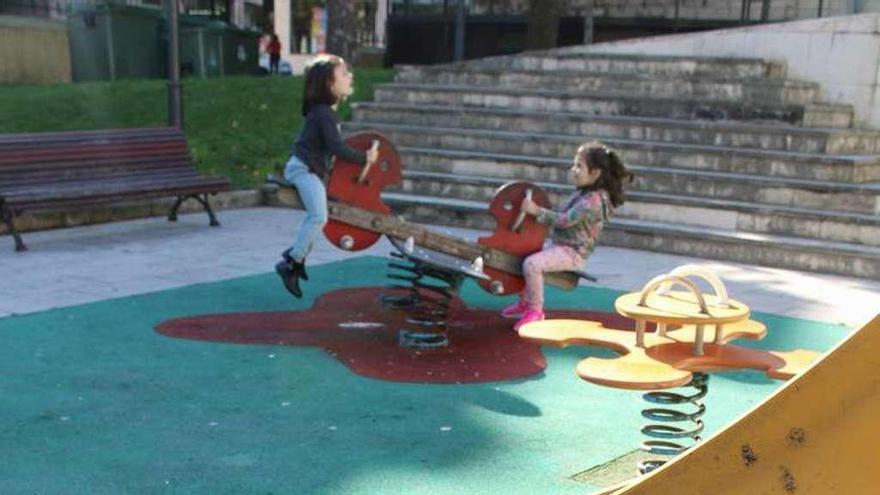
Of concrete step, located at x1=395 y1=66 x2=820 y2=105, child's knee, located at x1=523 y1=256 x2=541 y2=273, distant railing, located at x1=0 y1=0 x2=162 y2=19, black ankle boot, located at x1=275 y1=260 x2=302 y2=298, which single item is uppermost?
distant railing, located at x1=0 y1=0 x2=162 y2=19

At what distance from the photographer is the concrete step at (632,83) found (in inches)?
462

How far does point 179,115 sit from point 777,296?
6.72 m

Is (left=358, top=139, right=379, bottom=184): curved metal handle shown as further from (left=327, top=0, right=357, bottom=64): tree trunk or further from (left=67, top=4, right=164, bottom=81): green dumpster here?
(left=67, top=4, right=164, bottom=81): green dumpster

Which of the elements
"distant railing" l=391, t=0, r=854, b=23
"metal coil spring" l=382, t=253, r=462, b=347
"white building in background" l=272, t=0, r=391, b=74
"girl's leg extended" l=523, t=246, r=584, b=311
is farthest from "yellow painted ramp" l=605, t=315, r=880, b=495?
"white building in background" l=272, t=0, r=391, b=74

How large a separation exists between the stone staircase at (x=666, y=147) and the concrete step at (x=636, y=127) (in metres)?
0.02

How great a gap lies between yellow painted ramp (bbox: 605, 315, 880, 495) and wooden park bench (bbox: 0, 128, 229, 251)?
736 centimetres

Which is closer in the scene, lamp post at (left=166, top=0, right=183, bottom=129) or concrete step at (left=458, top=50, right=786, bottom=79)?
lamp post at (left=166, top=0, right=183, bottom=129)

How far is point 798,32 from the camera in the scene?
1210 cm

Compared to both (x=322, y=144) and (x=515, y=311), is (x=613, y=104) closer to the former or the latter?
(x=515, y=311)

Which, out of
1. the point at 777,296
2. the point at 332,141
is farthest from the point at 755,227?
the point at 332,141

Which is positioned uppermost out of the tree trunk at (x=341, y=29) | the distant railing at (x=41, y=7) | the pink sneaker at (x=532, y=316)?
the distant railing at (x=41, y=7)

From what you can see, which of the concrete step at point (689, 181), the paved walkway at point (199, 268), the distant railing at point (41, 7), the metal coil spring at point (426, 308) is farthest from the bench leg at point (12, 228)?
the distant railing at point (41, 7)

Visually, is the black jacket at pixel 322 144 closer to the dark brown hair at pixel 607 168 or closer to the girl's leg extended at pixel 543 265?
the girl's leg extended at pixel 543 265

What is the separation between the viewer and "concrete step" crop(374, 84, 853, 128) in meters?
11.2
